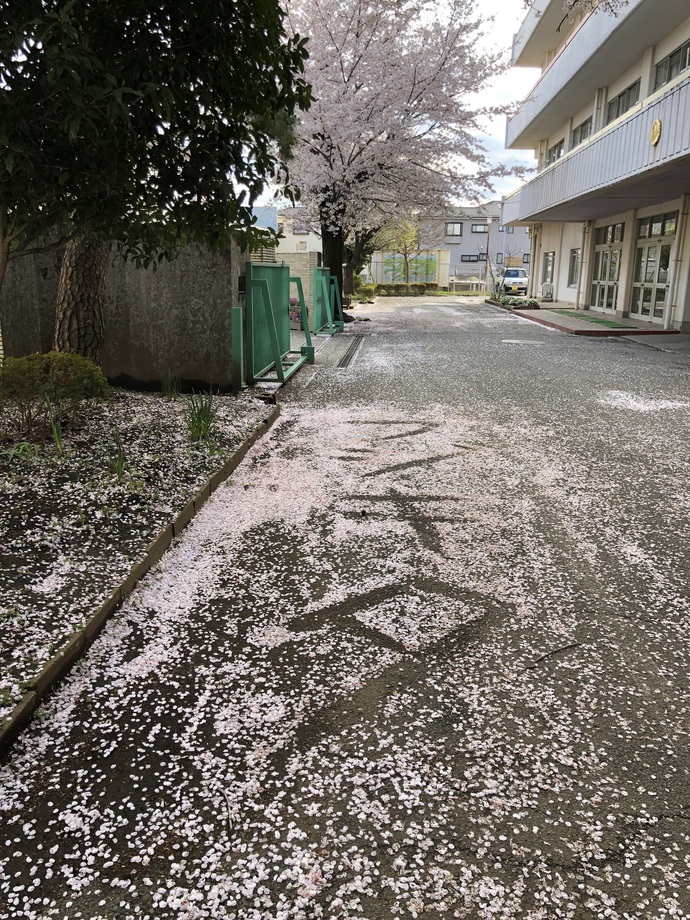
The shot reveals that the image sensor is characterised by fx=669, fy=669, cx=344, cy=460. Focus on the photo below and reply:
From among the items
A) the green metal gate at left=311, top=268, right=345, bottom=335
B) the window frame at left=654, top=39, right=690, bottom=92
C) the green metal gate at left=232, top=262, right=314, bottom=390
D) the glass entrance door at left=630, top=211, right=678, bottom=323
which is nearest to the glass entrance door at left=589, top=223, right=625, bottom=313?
the glass entrance door at left=630, top=211, right=678, bottom=323

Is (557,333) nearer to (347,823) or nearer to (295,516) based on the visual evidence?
(295,516)

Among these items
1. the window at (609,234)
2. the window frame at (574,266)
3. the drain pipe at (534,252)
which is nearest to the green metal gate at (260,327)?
the window at (609,234)

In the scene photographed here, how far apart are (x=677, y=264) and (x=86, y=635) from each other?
55.9 ft

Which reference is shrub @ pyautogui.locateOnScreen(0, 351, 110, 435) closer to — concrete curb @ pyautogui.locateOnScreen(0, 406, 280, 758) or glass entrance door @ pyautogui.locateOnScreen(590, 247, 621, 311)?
concrete curb @ pyautogui.locateOnScreen(0, 406, 280, 758)

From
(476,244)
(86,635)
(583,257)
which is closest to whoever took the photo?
(86,635)

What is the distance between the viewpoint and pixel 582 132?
23.8 metres

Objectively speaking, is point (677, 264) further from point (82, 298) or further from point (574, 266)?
point (82, 298)

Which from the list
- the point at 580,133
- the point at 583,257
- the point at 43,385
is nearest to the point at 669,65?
the point at 583,257

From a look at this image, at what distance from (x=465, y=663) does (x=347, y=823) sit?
35.2 inches

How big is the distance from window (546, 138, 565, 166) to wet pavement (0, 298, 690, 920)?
86.7ft

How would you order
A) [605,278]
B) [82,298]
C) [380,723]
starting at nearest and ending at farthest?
[380,723]
[82,298]
[605,278]

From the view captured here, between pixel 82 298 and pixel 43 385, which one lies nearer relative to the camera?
pixel 43 385

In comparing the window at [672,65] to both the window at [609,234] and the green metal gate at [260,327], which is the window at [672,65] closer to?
the window at [609,234]

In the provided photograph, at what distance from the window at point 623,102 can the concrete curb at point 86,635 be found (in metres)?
18.9
